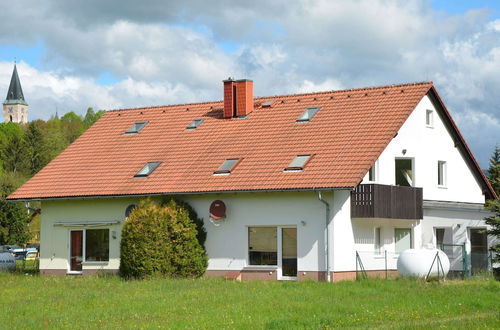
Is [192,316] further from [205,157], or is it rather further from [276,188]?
[205,157]

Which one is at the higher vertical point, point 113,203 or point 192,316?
point 113,203

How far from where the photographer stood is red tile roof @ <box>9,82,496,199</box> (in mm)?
30312

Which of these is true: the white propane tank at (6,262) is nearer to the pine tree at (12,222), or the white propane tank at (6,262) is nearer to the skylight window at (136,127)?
the skylight window at (136,127)

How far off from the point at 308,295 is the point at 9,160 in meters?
81.0

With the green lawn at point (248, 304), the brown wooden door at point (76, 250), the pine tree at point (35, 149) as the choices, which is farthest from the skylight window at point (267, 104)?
the pine tree at point (35, 149)

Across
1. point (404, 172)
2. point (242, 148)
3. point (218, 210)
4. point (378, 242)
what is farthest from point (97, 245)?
point (404, 172)

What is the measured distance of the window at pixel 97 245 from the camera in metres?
34.3

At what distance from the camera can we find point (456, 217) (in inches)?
1390

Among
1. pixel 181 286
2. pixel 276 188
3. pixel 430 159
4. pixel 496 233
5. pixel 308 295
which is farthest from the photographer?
pixel 430 159

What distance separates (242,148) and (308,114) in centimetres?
285

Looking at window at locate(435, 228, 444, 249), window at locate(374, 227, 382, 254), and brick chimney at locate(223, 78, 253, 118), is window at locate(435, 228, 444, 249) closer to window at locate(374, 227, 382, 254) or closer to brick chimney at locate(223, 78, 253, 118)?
window at locate(374, 227, 382, 254)

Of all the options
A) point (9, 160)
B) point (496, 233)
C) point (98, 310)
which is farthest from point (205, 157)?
point (9, 160)

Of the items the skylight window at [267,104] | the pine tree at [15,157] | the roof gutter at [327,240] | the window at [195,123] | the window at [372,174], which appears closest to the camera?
the roof gutter at [327,240]

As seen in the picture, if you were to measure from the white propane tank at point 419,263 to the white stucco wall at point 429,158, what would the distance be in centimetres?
301
